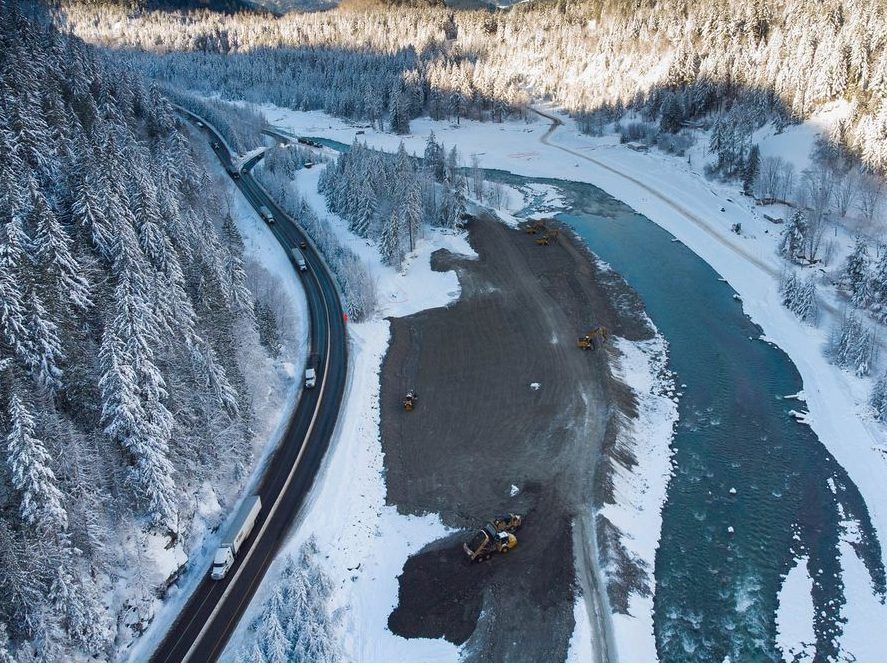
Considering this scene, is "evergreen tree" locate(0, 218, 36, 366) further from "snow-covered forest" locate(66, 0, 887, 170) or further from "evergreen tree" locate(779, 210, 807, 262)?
"snow-covered forest" locate(66, 0, 887, 170)

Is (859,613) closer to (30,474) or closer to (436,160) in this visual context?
(30,474)

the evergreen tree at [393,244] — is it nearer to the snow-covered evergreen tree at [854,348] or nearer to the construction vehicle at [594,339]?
the construction vehicle at [594,339]

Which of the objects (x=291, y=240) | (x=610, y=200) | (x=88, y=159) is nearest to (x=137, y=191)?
(x=88, y=159)

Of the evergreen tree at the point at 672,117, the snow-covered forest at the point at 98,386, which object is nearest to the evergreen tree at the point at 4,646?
the snow-covered forest at the point at 98,386

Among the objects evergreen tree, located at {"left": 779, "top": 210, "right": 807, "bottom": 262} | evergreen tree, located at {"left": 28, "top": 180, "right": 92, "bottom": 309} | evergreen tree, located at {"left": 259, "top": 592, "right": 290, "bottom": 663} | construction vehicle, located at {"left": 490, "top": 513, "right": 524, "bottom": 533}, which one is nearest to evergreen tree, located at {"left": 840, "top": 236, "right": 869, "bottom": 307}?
evergreen tree, located at {"left": 779, "top": 210, "right": 807, "bottom": 262}

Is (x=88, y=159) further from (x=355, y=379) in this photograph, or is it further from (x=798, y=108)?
(x=798, y=108)

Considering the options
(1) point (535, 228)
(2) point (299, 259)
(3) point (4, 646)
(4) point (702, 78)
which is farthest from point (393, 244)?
(4) point (702, 78)
